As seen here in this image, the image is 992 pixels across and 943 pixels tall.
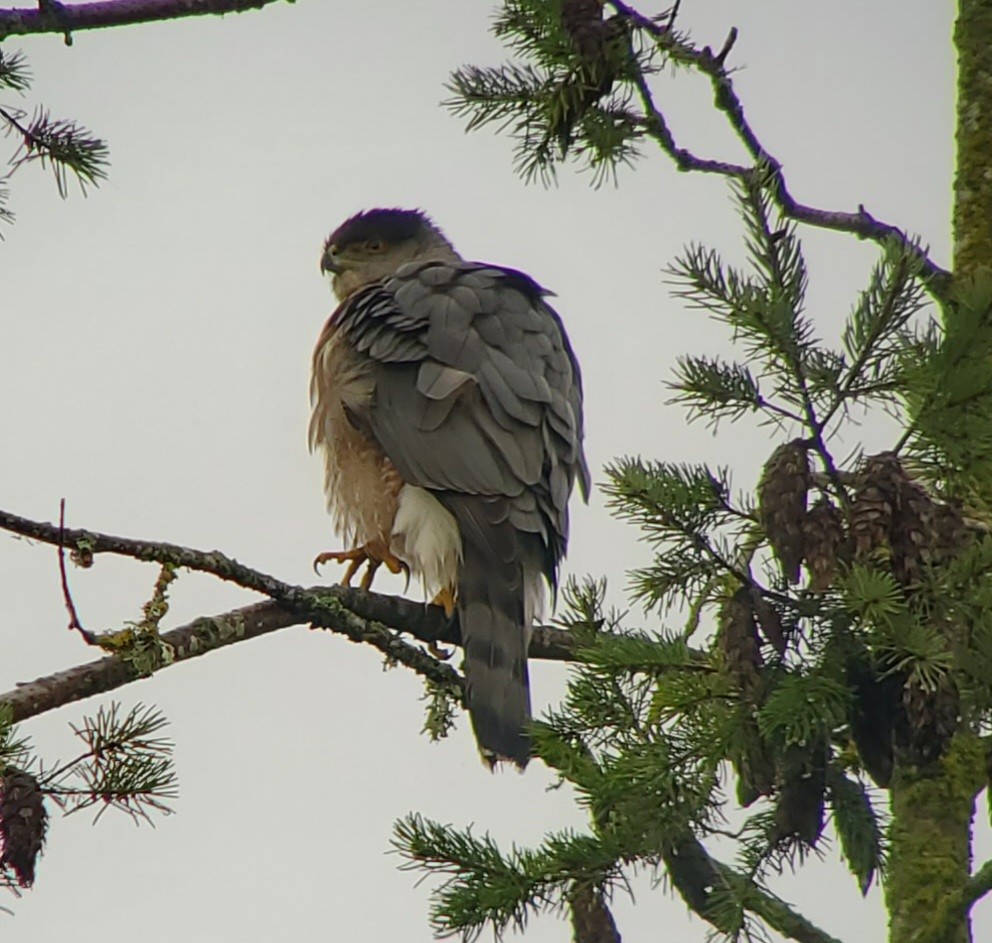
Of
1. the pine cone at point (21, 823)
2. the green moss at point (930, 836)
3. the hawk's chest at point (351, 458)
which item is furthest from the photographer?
the hawk's chest at point (351, 458)

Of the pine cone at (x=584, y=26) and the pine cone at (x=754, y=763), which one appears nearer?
the pine cone at (x=754, y=763)

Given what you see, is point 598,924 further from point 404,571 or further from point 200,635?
point 404,571

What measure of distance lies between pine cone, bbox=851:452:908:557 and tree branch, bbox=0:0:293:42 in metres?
1.31

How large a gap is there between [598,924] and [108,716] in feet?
2.95

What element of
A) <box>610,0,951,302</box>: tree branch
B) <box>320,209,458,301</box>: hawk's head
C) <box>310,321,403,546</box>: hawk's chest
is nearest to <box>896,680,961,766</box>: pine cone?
<box>610,0,951,302</box>: tree branch

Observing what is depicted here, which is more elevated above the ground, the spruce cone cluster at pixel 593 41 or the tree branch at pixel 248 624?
the spruce cone cluster at pixel 593 41

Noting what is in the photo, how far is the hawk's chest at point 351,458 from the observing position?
433 centimetres

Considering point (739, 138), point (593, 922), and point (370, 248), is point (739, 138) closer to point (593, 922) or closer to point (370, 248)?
point (593, 922)

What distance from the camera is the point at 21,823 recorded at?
218 cm

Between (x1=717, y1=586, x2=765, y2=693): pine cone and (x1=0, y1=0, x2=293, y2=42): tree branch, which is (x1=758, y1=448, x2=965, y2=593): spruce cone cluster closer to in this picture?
(x1=717, y1=586, x2=765, y2=693): pine cone

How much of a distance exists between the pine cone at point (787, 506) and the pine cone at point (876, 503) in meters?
0.09

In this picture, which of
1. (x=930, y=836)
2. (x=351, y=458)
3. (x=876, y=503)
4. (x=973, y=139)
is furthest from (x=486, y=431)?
(x=876, y=503)

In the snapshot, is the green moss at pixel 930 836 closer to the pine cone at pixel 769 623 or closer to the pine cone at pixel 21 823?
the pine cone at pixel 769 623

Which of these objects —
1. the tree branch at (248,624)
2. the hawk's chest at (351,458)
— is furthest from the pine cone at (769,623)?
the hawk's chest at (351,458)
